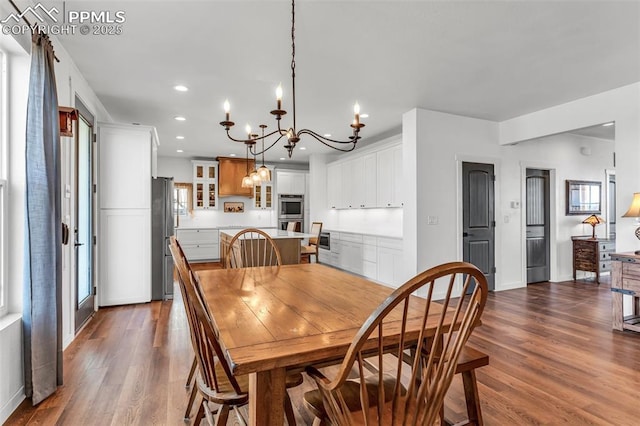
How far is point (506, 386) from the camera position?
91.4 inches

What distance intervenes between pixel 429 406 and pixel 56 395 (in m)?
2.41

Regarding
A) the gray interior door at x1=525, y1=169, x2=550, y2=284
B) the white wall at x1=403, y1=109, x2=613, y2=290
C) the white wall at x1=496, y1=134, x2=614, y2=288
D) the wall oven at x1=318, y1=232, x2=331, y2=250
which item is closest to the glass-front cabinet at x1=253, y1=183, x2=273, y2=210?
the wall oven at x1=318, y1=232, x2=331, y2=250

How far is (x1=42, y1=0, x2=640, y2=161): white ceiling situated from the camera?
93.7 inches

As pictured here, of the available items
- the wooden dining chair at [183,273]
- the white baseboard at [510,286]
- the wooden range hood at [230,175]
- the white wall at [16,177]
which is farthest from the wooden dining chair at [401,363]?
the wooden range hood at [230,175]

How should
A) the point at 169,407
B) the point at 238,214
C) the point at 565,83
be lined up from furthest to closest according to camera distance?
the point at 238,214 < the point at 565,83 < the point at 169,407

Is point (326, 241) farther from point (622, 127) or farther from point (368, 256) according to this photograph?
point (622, 127)

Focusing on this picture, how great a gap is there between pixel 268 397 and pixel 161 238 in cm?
400

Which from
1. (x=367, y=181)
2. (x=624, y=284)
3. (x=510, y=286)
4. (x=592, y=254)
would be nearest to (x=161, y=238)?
(x=367, y=181)

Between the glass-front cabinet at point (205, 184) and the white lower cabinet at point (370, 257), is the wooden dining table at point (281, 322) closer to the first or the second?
the white lower cabinet at point (370, 257)

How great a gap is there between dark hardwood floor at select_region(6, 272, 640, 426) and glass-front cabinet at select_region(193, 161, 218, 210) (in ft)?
14.2

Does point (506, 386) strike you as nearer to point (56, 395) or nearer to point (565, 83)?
point (56, 395)

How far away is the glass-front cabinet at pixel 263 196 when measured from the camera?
8.61 meters

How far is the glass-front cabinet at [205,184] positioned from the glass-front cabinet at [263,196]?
96cm

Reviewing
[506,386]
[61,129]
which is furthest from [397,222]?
[61,129]
